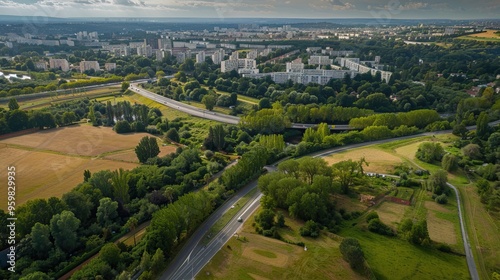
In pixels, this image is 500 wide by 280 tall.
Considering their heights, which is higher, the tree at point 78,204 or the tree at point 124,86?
Answer: the tree at point 124,86

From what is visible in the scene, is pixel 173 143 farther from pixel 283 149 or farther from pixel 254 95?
pixel 254 95

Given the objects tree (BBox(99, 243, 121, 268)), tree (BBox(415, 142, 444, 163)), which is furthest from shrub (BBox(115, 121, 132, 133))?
tree (BBox(415, 142, 444, 163))

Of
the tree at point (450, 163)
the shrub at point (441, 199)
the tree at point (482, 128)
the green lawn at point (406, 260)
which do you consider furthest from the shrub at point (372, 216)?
the tree at point (482, 128)

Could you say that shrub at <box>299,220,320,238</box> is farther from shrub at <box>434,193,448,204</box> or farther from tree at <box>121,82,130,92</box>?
tree at <box>121,82,130,92</box>

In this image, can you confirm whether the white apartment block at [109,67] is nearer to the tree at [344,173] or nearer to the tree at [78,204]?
the tree at [78,204]

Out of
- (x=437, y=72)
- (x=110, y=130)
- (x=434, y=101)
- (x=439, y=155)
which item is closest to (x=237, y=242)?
(x=439, y=155)
